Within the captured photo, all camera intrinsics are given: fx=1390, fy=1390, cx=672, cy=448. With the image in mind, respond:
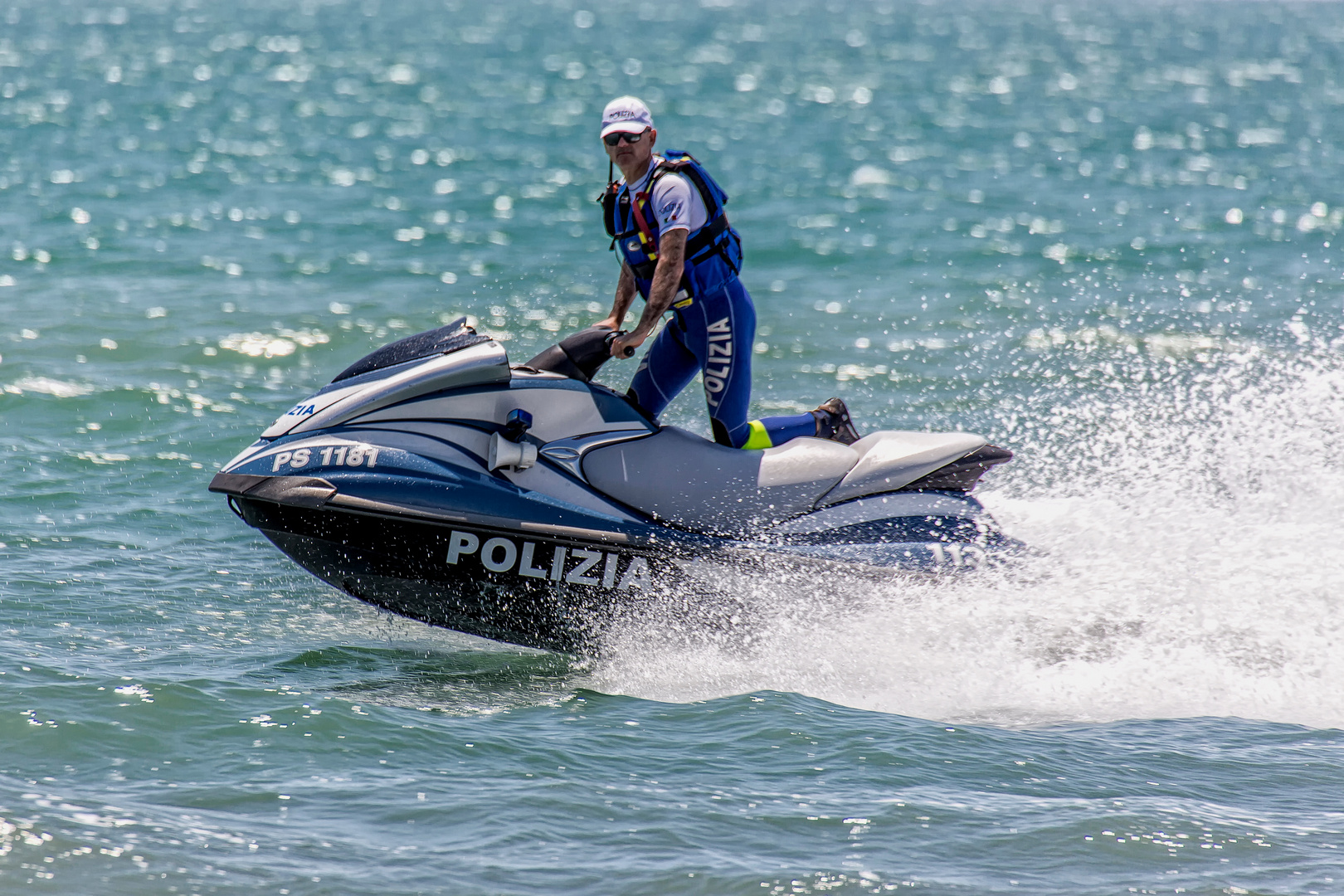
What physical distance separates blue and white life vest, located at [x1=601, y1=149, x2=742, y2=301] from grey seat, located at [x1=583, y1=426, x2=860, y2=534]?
0.58 meters

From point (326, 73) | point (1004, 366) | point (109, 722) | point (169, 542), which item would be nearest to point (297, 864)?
point (109, 722)

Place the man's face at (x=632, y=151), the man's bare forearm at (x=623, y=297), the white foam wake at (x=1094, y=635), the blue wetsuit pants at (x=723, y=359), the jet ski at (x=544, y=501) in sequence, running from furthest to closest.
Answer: the man's bare forearm at (x=623, y=297) → the blue wetsuit pants at (x=723, y=359) → the man's face at (x=632, y=151) → the white foam wake at (x=1094, y=635) → the jet ski at (x=544, y=501)

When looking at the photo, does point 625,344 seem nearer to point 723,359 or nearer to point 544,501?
point 723,359

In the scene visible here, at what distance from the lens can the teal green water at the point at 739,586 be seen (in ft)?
12.1

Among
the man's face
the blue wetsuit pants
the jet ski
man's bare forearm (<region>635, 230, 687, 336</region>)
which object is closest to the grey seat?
the jet ski

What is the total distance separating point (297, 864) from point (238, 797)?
17.0 inches

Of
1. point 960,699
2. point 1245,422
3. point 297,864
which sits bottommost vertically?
point 297,864

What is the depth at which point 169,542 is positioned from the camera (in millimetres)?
6070

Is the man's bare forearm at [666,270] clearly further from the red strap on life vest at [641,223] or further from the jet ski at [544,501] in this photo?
the jet ski at [544,501]

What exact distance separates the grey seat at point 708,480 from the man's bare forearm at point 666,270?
0.43 metres

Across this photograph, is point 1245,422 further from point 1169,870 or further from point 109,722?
point 109,722

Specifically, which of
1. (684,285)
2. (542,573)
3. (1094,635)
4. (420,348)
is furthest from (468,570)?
(1094,635)

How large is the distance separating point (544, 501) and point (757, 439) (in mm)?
892

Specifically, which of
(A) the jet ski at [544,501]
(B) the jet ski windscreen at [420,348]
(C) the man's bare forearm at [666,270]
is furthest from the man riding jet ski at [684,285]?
(B) the jet ski windscreen at [420,348]
